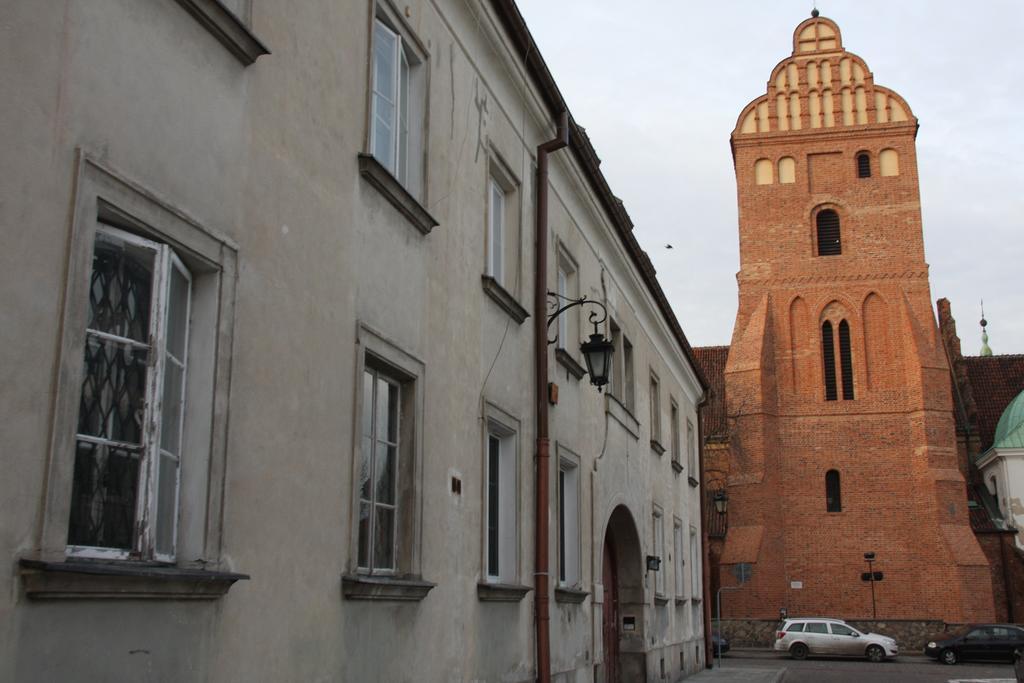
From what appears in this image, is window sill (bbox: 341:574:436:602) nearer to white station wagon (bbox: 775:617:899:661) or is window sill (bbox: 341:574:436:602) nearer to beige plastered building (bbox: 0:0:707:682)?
beige plastered building (bbox: 0:0:707:682)

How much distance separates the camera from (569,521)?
13.0 m

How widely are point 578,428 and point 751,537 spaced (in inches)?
1198

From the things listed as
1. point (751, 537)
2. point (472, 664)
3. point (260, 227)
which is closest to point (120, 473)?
point (260, 227)

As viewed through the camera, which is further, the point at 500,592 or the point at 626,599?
the point at 626,599

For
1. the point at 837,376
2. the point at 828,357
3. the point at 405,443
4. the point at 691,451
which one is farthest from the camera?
the point at 828,357

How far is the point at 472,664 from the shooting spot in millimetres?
9000

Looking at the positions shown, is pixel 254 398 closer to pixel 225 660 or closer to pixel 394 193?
pixel 225 660

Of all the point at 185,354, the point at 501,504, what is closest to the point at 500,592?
the point at 501,504

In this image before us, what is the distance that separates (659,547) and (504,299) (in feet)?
34.8

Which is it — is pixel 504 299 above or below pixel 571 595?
above

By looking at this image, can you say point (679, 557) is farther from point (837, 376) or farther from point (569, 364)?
point (837, 376)

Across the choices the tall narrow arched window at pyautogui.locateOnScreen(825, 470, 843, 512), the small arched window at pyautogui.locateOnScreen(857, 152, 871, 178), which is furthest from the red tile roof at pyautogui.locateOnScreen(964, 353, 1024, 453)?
the small arched window at pyautogui.locateOnScreen(857, 152, 871, 178)

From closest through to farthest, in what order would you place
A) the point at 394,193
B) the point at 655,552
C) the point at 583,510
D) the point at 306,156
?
the point at 306,156 → the point at 394,193 → the point at 583,510 → the point at 655,552

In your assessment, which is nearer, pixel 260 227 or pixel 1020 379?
pixel 260 227
